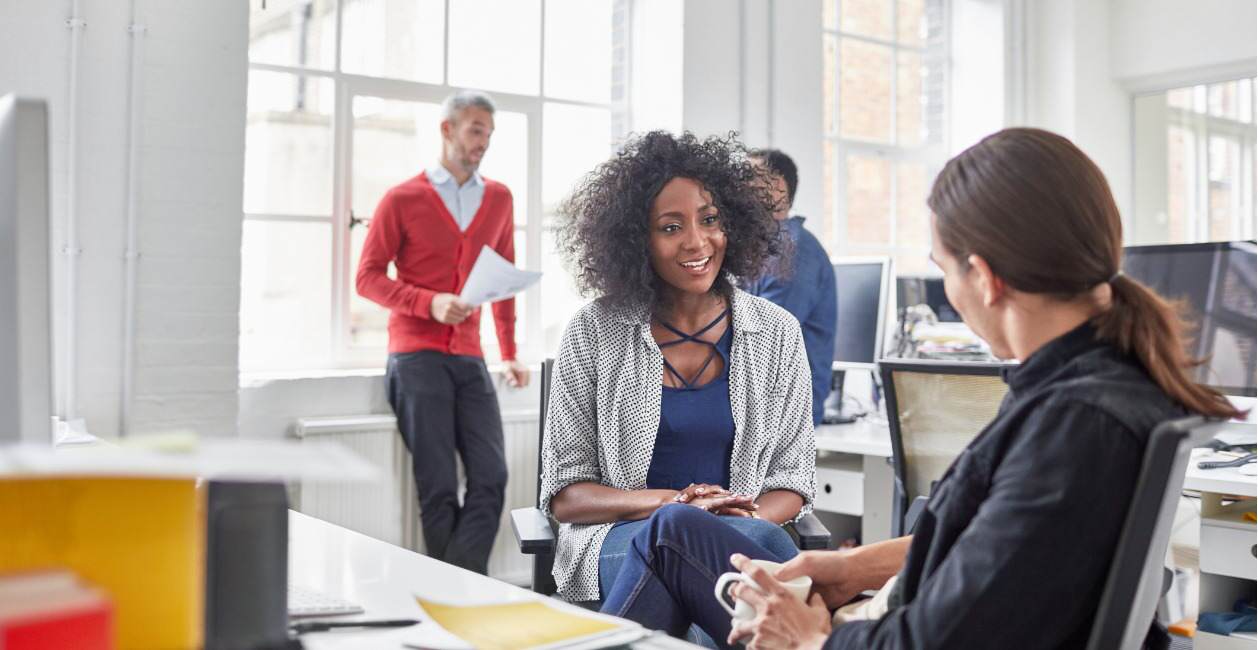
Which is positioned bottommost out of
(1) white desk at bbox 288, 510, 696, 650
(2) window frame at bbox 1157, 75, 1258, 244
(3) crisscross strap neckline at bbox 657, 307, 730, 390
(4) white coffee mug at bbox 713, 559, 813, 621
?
(4) white coffee mug at bbox 713, 559, 813, 621

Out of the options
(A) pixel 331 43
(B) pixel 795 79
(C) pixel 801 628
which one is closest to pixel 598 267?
(C) pixel 801 628

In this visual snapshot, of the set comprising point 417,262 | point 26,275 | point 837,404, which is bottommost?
point 837,404

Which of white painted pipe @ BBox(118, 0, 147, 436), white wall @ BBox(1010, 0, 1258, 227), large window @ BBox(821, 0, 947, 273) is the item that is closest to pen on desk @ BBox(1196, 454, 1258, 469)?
white painted pipe @ BBox(118, 0, 147, 436)

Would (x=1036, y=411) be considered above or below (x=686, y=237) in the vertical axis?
below

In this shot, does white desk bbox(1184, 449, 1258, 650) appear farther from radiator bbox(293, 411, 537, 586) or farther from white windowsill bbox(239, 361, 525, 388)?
white windowsill bbox(239, 361, 525, 388)

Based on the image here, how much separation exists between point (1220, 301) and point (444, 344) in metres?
2.35

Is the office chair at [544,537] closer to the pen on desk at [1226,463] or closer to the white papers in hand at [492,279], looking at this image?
the pen on desk at [1226,463]

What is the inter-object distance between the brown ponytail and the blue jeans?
25.0 inches

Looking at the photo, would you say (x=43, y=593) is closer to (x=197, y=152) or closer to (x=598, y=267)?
(x=598, y=267)

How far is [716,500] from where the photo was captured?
1873 millimetres

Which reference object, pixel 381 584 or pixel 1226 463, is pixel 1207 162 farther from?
pixel 381 584

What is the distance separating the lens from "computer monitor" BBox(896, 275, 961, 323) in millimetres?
4023

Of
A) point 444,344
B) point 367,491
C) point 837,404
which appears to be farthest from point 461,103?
point 837,404

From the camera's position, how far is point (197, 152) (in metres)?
3.38
